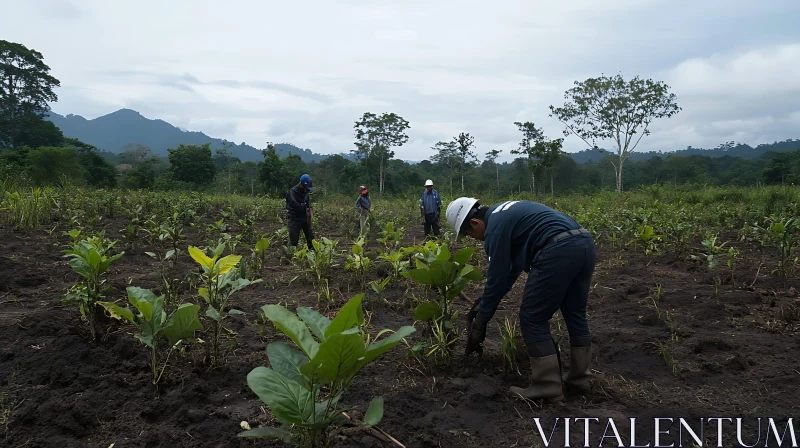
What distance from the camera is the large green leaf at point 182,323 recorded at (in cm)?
254

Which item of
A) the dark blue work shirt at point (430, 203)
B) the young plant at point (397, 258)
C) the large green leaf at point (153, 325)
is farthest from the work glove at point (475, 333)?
the dark blue work shirt at point (430, 203)

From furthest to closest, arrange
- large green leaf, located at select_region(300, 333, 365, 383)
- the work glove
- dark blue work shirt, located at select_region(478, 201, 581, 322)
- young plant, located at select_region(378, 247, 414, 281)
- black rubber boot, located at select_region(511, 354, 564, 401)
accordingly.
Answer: young plant, located at select_region(378, 247, 414, 281) < the work glove < dark blue work shirt, located at select_region(478, 201, 581, 322) < black rubber boot, located at select_region(511, 354, 564, 401) < large green leaf, located at select_region(300, 333, 365, 383)

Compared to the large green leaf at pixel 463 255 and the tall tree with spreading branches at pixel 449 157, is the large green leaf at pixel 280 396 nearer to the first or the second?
the large green leaf at pixel 463 255

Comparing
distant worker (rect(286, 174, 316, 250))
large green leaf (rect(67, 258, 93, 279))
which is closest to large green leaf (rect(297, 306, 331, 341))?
large green leaf (rect(67, 258, 93, 279))

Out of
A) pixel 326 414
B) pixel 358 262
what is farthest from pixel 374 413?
pixel 358 262

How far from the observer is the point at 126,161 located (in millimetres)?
63719

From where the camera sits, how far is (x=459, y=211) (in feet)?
10.3

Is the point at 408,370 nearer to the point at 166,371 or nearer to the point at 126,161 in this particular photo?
the point at 166,371

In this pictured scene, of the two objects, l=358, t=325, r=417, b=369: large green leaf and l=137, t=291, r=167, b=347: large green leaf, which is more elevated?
l=358, t=325, r=417, b=369: large green leaf

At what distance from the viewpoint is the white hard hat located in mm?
3100

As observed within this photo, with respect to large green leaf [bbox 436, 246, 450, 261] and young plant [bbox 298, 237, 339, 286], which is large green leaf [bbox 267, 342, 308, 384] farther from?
young plant [bbox 298, 237, 339, 286]

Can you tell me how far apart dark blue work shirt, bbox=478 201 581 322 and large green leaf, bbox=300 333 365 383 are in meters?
1.34

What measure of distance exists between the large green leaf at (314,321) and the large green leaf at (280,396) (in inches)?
8.4

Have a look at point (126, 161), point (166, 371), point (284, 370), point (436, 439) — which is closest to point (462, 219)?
point (436, 439)
